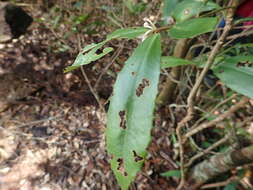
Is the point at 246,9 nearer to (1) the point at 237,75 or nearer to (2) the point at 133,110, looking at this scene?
(1) the point at 237,75

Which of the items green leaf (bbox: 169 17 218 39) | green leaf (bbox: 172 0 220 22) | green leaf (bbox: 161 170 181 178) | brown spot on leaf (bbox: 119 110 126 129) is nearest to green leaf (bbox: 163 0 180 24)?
green leaf (bbox: 172 0 220 22)

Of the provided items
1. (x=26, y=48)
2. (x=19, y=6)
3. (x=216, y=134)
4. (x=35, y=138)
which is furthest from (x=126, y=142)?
(x=19, y=6)

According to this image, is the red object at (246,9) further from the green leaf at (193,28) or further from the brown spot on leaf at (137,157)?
the brown spot on leaf at (137,157)

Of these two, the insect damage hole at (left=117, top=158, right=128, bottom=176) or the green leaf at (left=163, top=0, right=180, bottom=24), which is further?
the green leaf at (left=163, top=0, right=180, bottom=24)

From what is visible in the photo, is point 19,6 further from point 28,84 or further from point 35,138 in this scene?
point 35,138

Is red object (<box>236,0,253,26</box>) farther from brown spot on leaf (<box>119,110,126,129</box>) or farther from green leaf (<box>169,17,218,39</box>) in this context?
brown spot on leaf (<box>119,110,126,129</box>)

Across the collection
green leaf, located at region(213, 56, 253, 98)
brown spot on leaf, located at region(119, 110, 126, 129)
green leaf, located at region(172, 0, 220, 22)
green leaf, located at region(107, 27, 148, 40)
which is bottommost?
green leaf, located at region(213, 56, 253, 98)
